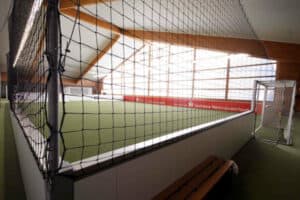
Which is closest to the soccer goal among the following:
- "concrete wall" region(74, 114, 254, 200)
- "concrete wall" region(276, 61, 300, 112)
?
"concrete wall" region(74, 114, 254, 200)

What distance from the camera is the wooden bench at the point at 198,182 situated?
1.13 m

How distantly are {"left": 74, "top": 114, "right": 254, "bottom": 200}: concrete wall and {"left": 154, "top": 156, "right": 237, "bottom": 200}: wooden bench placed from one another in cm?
5

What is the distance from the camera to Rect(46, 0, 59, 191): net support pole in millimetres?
636

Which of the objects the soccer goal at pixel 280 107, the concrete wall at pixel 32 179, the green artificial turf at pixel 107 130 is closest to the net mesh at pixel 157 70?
the green artificial turf at pixel 107 130

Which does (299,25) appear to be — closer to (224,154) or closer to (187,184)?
(224,154)

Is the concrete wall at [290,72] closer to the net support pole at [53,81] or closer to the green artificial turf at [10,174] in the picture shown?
the net support pole at [53,81]

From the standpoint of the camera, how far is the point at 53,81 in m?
0.65

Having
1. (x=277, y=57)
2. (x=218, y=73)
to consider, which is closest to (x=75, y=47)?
(x=218, y=73)

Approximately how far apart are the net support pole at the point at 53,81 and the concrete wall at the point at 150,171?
0.14 metres

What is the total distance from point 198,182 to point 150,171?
0.47 m

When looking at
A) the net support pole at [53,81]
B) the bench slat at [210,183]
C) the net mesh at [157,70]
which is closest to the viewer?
the net support pole at [53,81]

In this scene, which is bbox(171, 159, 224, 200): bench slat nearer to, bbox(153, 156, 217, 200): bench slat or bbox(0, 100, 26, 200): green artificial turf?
bbox(153, 156, 217, 200): bench slat

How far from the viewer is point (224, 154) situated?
2234 mm

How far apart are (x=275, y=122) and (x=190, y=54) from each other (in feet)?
23.4
